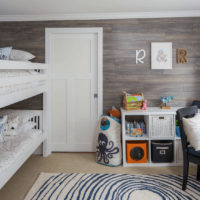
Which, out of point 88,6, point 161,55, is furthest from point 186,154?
point 88,6

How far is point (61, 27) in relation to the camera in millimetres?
3645

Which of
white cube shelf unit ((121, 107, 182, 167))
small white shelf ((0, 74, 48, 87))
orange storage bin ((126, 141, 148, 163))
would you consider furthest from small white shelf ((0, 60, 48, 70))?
orange storage bin ((126, 141, 148, 163))

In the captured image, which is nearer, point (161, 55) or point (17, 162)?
point (17, 162)

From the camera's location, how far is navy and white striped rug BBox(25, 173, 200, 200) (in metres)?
2.47

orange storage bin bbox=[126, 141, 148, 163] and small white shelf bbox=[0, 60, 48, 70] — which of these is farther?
orange storage bin bbox=[126, 141, 148, 163]

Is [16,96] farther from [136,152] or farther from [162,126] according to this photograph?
[162,126]

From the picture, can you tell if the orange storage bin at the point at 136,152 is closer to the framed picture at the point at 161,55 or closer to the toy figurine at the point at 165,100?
the toy figurine at the point at 165,100

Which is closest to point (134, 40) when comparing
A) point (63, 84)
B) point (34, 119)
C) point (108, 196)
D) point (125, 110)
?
point (125, 110)

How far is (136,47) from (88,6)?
100cm

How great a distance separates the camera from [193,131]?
249 centimetres

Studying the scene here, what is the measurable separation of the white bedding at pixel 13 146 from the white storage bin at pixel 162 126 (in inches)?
66.9

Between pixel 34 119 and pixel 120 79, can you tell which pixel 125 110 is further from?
pixel 34 119

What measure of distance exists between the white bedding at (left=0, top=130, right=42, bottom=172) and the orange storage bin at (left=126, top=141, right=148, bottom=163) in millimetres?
1365

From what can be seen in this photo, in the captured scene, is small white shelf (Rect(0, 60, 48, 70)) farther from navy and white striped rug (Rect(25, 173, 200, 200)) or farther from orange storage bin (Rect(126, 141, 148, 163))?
orange storage bin (Rect(126, 141, 148, 163))
